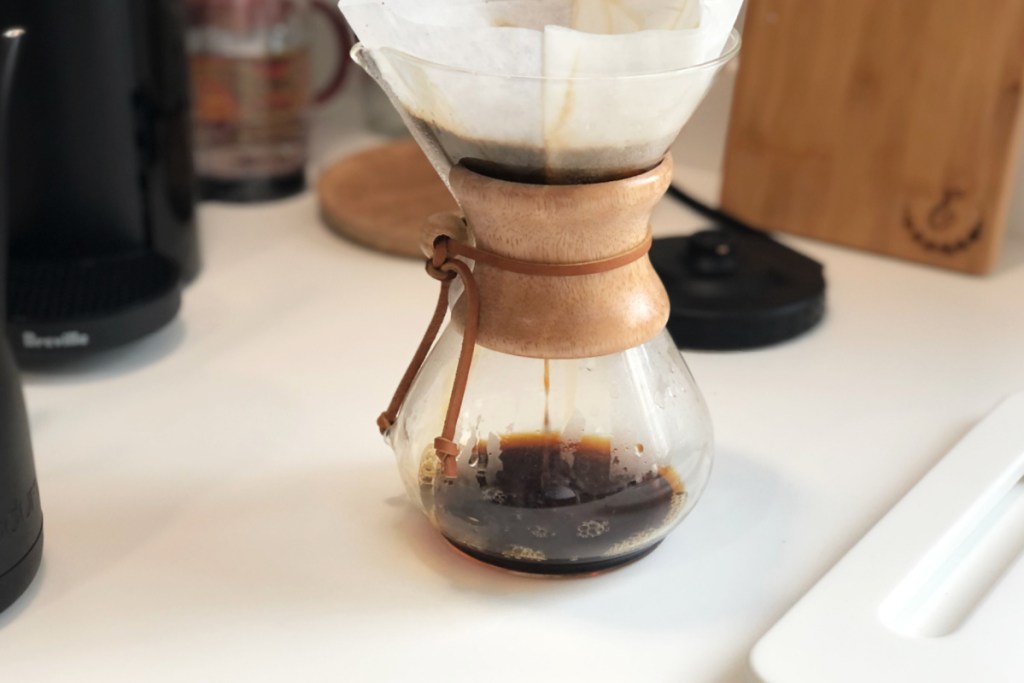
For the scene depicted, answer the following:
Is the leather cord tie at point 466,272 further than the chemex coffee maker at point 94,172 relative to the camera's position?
No

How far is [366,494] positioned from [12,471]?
0.58ft

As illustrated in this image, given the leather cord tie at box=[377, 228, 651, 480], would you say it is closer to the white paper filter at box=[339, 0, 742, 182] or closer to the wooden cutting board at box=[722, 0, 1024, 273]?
the white paper filter at box=[339, 0, 742, 182]

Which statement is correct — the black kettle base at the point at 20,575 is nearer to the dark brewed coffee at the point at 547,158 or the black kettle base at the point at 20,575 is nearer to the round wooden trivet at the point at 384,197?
the dark brewed coffee at the point at 547,158

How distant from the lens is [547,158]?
0.47m

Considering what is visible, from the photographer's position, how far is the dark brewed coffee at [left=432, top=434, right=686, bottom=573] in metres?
0.52

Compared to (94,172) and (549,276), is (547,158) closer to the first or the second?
(549,276)

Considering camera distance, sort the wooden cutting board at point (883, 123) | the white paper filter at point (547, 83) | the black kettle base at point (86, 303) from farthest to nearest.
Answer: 1. the wooden cutting board at point (883, 123)
2. the black kettle base at point (86, 303)
3. the white paper filter at point (547, 83)

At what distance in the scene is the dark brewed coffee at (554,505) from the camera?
20.6 inches

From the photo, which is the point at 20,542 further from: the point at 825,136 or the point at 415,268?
the point at 825,136

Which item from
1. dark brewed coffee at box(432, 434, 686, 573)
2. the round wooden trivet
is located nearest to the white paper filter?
dark brewed coffee at box(432, 434, 686, 573)

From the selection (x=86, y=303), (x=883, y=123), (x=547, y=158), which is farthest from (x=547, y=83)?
(x=883, y=123)

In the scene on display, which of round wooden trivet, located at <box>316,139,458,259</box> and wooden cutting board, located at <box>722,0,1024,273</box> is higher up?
wooden cutting board, located at <box>722,0,1024,273</box>

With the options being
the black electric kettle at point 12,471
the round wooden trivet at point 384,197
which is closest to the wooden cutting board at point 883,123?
the round wooden trivet at point 384,197

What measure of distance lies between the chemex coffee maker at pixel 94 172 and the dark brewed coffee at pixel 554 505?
0.98 ft
